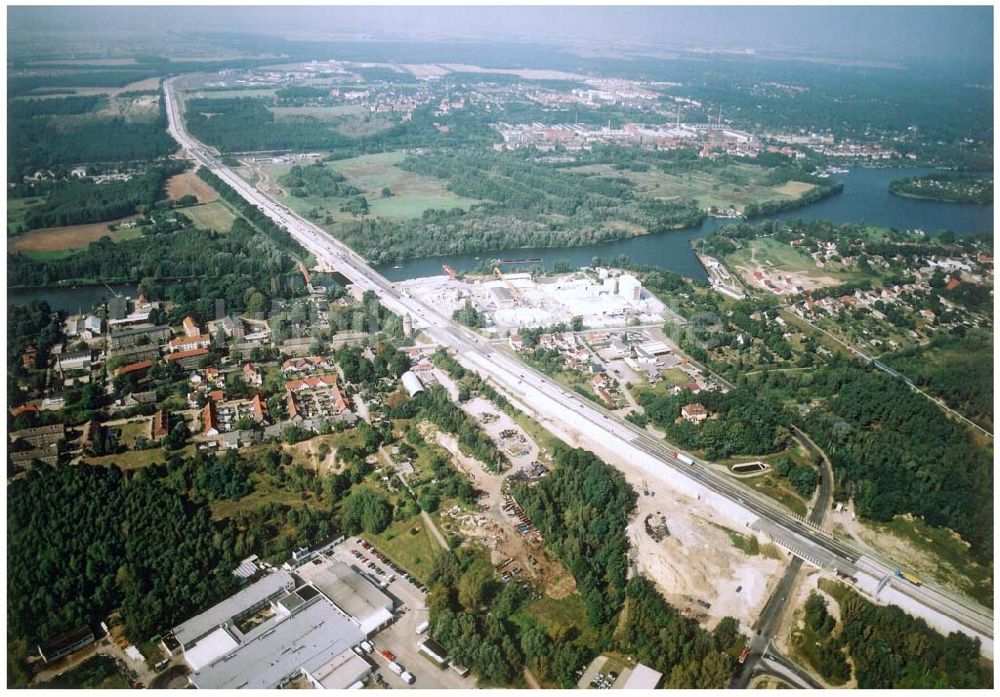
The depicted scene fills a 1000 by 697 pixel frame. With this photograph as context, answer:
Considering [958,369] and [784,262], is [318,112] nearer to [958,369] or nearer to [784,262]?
[784,262]

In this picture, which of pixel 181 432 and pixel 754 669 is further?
pixel 181 432

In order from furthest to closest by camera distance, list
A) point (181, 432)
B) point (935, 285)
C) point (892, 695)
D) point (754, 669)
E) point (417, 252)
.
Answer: point (417, 252) < point (935, 285) < point (181, 432) < point (754, 669) < point (892, 695)

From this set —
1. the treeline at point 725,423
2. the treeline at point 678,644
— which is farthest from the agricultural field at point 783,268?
the treeline at point 678,644

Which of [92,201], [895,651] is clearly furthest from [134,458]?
[92,201]

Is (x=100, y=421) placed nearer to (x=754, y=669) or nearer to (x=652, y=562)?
(x=652, y=562)

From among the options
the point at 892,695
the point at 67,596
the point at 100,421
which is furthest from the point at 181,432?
the point at 892,695

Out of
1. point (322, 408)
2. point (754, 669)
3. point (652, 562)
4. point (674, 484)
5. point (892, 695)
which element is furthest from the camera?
point (322, 408)

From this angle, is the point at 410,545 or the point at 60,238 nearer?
the point at 410,545

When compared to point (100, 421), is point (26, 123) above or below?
above
